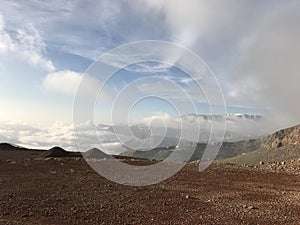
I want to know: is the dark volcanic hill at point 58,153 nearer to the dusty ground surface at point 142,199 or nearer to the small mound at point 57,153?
the small mound at point 57,153

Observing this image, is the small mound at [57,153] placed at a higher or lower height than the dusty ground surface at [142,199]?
higher

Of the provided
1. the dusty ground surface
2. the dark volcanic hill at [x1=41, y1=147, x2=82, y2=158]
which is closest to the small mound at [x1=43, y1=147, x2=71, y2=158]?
the dark volcanic hill at [x1=41, y1=147, x2=82, y2=158]

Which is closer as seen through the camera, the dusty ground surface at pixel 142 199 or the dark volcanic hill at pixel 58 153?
the dusty ground surface at pixel 142 199

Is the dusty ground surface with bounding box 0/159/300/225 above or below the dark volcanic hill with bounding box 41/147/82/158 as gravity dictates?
below

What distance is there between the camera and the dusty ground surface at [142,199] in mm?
15383

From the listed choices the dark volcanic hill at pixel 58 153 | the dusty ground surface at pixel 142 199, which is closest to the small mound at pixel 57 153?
the dark volcanic hill at pixel 58 153

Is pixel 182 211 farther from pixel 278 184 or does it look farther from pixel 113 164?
pixel 113 164

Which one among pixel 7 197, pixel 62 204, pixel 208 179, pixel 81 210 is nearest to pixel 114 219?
pixel 81 210

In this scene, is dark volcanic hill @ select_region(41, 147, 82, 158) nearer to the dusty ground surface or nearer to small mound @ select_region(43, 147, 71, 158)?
small mound @ select_region(43, 147, 71, 158)

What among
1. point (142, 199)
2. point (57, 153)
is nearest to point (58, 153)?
point (57, 153)

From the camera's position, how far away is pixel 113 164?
33031mm

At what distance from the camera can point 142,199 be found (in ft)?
61.2

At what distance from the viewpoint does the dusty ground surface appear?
15.4 metres

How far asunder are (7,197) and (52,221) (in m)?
4.53
